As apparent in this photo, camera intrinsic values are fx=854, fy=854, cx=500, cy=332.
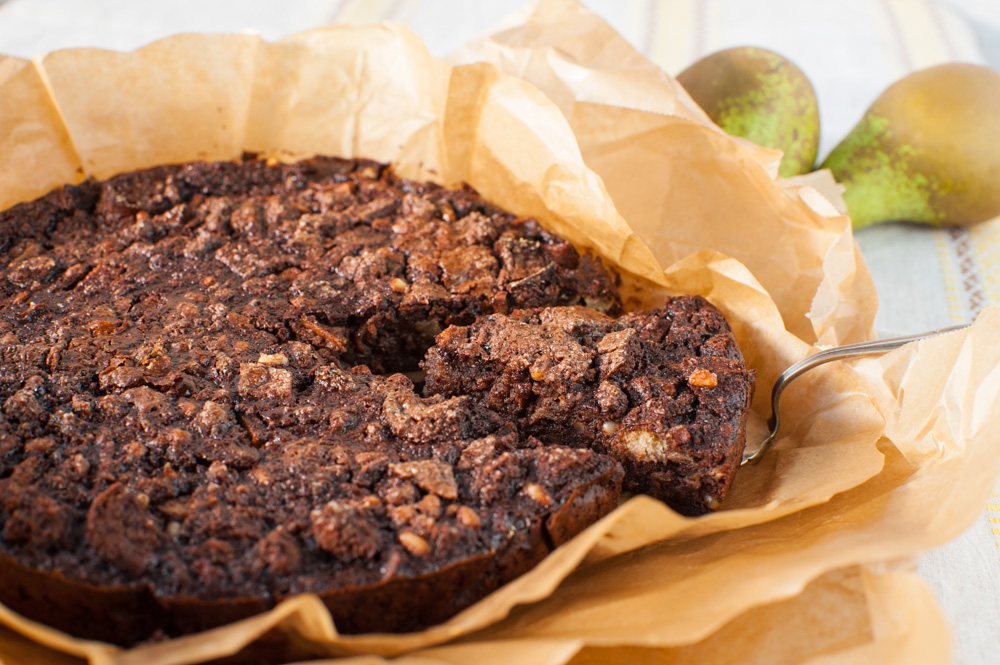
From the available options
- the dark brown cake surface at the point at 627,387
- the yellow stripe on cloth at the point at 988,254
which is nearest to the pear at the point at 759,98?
the yellow stripe on cloth at the point at 988,254

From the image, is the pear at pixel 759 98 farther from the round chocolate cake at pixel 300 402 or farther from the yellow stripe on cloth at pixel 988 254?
the round chocolate cake at pixel 300 402

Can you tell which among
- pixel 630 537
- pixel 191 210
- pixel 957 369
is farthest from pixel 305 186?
pixel 957 369

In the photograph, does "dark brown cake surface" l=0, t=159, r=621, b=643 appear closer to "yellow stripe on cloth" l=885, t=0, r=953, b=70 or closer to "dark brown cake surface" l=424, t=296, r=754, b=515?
"dark brown cake surface" l=424, t=296, r=754, b=515

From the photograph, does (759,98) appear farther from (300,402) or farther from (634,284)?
(300,402)

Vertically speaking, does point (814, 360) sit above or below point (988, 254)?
above

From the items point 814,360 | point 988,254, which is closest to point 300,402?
point 814,360

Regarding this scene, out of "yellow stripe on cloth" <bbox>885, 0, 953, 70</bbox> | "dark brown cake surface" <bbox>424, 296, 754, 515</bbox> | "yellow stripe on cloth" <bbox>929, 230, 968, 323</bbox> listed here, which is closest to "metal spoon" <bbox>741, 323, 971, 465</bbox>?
"dark brown cake surface" <bbox>424, 296, 754, 515</bbox>
